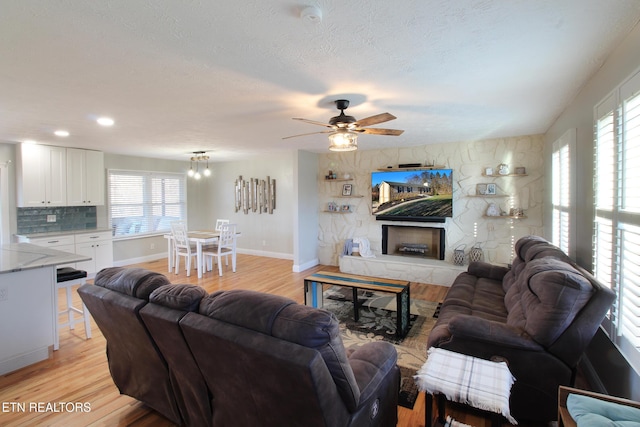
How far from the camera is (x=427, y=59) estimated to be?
2121mm

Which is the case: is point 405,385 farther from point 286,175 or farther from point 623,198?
point 286,175

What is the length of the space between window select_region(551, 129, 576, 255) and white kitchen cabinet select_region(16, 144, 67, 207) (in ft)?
24.1

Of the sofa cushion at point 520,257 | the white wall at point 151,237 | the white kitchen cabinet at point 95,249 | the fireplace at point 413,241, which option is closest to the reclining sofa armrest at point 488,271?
the sofa cushion at point 520,257

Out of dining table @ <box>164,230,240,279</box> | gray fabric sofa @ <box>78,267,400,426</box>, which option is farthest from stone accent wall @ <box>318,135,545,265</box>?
gray fabric sofa @ <box>78,267,400,426</box>

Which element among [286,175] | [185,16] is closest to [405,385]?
[185,16]

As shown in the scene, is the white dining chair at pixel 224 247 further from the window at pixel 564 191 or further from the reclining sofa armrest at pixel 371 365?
the window at pixel 564 191

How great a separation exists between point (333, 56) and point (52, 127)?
402cm

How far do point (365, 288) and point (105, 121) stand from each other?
362 centimetres

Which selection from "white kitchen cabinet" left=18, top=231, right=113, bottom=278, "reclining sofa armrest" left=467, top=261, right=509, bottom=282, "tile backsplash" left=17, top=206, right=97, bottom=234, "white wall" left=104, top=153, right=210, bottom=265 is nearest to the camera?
"reclining sofa armrest" left=467, top=261, right=509, bottom=282

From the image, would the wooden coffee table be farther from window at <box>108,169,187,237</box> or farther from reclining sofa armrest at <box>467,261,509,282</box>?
window at <box>108,169,187,237</box>

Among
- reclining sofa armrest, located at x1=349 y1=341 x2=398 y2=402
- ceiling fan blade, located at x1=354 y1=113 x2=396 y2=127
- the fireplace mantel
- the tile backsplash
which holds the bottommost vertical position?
the fireplace mantel

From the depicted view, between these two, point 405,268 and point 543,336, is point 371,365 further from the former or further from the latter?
point 405,268

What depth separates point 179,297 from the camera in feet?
5.26

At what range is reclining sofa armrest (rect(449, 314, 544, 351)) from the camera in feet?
6.47
